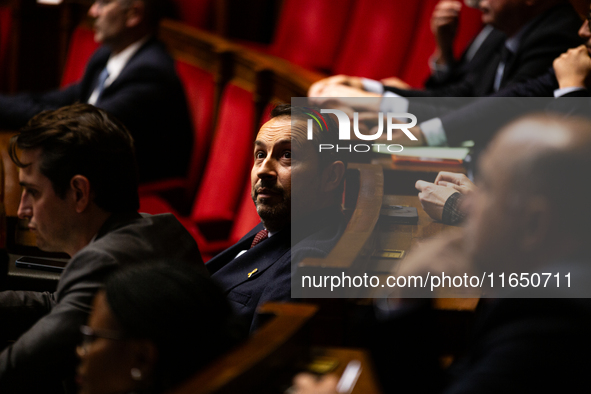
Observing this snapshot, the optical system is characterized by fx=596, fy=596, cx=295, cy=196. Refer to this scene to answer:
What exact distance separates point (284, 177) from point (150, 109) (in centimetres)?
83

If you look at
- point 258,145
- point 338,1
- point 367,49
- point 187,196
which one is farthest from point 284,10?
point 258,145

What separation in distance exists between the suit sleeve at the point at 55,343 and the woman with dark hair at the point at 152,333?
13cm

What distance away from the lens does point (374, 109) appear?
1.10m

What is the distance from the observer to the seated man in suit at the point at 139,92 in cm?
150

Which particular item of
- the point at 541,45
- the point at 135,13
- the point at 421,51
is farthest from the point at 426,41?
the point at 135,13

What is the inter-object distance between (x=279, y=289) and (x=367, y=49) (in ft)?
3.44

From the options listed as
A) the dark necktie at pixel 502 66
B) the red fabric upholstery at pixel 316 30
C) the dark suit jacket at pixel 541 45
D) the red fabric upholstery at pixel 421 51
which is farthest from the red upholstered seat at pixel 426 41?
the dark suit jacket at pixel 541 45

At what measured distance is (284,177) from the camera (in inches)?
30.6

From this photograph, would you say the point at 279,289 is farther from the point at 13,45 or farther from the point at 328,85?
the point at 13,45

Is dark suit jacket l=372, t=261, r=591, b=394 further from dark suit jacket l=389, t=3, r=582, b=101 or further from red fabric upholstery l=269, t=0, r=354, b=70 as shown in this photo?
red fabric upholstery l=269, t=0, r=354, b=70

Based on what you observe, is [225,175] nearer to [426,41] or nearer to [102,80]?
[102,80]

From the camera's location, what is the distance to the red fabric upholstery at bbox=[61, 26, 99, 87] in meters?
2.14

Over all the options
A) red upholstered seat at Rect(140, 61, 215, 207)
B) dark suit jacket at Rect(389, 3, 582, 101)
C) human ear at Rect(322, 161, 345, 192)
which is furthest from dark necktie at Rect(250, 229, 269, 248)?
red upholstered seat at Rect(140, 61, 215, 207)

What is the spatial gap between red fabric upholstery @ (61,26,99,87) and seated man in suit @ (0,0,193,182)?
Result: 43 cm
